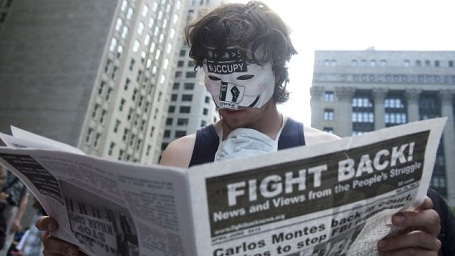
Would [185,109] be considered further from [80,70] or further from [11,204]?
[11,204]

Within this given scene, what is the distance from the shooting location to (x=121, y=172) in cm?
88

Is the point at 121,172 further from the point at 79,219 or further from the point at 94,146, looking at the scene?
the point at 94,146

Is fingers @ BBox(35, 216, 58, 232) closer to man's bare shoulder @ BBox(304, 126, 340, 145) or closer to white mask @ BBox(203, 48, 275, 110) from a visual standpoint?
white mask @ BBox(203, 48, 275, 110)

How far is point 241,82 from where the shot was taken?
1532 mm

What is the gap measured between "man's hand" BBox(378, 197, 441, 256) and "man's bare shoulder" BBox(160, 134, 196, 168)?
2.68 feet

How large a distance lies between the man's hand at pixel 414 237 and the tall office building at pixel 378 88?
145 ft

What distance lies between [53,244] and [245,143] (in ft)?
2.46

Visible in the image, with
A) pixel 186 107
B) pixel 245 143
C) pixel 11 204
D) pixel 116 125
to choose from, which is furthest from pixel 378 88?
pixel 245 143

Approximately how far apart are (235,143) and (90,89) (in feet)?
79.7

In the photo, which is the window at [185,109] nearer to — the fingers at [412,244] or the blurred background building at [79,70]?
the blurred background building at [79,70]

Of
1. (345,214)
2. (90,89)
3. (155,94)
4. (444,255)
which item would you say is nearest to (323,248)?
(345,214)

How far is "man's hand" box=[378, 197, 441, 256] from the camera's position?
98 cm

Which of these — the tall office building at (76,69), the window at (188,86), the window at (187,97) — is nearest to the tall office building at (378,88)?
the window at (187,97)

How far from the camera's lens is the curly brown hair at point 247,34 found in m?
1.48
